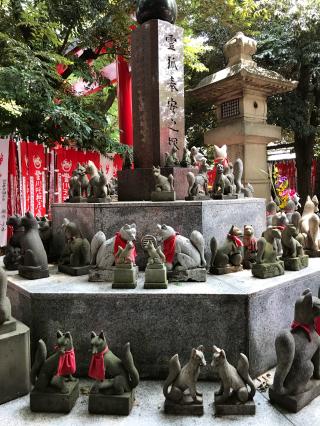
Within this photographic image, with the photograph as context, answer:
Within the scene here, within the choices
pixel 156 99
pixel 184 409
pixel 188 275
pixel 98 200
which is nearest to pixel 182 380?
pixel 184 409

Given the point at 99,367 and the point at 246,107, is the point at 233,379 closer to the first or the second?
the point at 99,367

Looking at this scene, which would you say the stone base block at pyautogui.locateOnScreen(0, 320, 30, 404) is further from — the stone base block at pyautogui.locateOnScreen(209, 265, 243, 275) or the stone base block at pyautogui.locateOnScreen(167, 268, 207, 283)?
the stone base block at pyautogui.locateOnScreen(209, 265, 243, 275)

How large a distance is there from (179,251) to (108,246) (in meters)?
0.73

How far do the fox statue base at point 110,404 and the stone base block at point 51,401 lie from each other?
0.55 ft

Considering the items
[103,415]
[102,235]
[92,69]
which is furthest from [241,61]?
[103,415]

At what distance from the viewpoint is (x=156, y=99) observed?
5.00 metres

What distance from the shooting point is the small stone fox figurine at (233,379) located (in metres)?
2.64

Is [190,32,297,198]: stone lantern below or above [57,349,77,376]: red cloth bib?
above

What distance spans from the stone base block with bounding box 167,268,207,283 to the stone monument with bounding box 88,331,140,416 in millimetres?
970

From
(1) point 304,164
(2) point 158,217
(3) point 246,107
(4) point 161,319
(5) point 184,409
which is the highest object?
(3) point 246,107

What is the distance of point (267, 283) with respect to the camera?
11.1 feet

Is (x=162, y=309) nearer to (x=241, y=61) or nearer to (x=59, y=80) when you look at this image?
(x=59, y=80)

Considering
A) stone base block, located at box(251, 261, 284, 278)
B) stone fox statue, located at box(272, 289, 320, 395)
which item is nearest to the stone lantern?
stone base block, located at box(251, 261, 284, 278)

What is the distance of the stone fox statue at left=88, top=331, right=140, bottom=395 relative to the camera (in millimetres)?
2688
